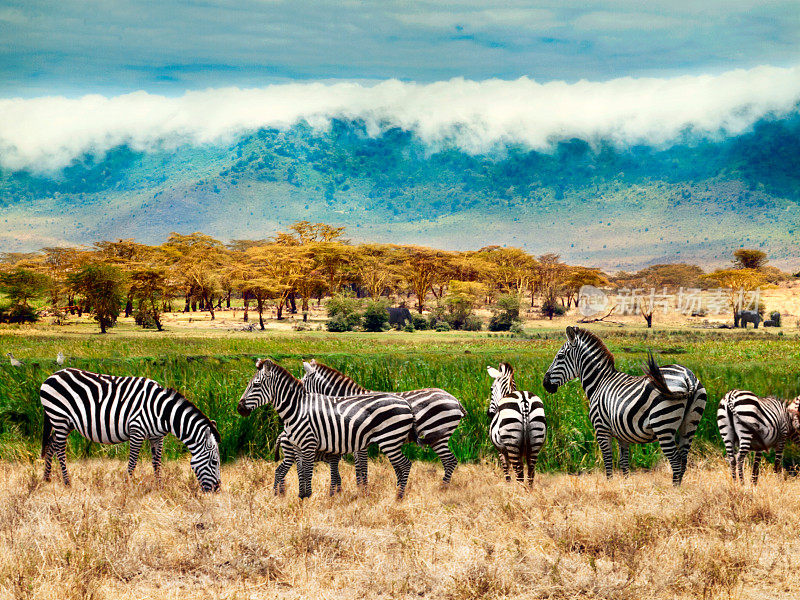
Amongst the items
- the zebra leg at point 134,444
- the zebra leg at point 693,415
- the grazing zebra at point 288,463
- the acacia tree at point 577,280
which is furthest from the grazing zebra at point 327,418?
the acacia tree at point 577,280

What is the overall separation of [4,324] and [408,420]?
5610cm

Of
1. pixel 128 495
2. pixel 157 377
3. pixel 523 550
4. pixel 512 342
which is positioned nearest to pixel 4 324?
pixel 512 342

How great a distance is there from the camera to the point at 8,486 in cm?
941

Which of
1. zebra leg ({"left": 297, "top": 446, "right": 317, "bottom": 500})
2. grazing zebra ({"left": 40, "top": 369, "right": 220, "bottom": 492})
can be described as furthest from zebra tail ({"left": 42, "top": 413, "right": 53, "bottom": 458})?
zebra leg ({"left": 297, "top": 446, "right": 317, "bottom": 500})

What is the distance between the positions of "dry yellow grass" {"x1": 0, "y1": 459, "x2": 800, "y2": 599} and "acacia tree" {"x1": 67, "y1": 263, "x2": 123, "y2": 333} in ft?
172

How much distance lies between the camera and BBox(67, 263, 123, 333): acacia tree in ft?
192

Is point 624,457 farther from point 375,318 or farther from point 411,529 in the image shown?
point 375,318

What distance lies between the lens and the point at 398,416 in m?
8.23

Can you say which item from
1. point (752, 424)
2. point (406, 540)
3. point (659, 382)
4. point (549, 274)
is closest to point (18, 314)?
point (406, 540)

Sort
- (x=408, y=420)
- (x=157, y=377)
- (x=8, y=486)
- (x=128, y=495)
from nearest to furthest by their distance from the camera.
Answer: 1. (x=408, y=420)
2. (x=128, y=495)
3. (x=8, y=486)
4. (x=157, y=377)

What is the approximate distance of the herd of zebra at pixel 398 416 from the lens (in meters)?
8.27

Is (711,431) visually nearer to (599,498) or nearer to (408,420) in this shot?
(599,498)

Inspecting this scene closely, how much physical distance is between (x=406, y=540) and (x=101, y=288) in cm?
5645

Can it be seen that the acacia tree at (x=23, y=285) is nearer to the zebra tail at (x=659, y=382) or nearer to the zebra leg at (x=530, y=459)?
the zebra leg at (x=530, y=459)
